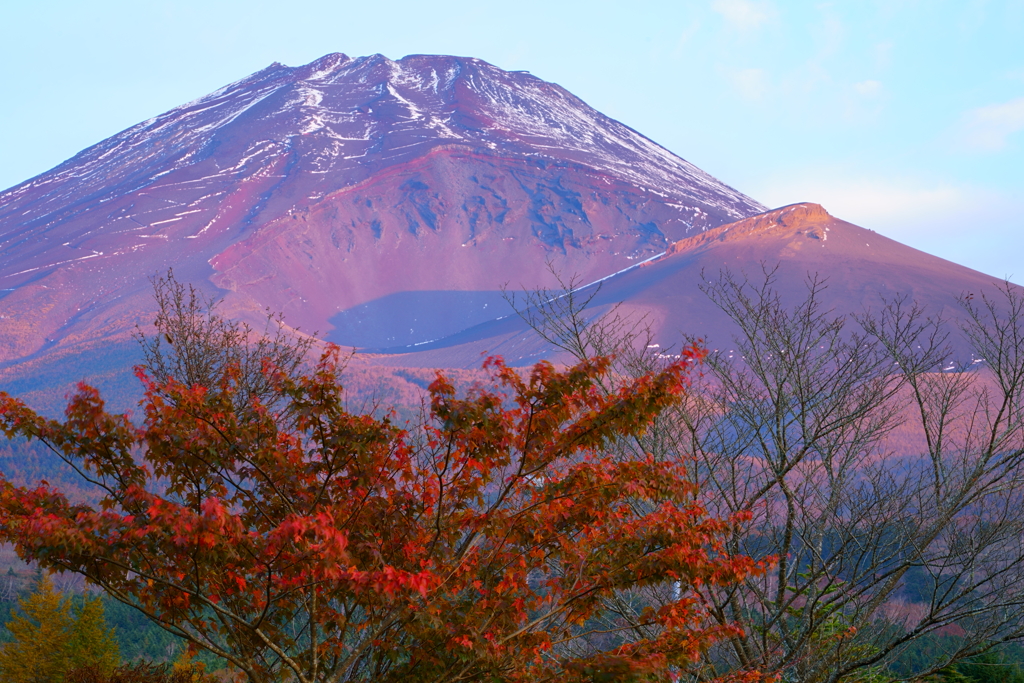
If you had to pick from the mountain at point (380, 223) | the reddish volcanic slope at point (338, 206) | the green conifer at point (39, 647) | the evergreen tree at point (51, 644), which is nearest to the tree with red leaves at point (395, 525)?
the green conifer at point (39, 647)

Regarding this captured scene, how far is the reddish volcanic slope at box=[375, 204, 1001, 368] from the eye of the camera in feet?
249

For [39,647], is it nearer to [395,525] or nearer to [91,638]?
[91,638]

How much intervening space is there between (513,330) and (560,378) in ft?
305

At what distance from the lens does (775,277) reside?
241 ft

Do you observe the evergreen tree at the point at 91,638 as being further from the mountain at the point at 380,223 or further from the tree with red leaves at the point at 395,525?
the mountain at the point at 380,223

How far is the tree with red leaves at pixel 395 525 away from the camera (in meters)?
4.30

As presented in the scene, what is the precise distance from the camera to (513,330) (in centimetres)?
9775

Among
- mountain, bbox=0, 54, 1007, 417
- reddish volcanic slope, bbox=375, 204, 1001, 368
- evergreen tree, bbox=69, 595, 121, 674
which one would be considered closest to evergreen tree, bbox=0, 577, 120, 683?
evergreen tree, bbox=69, 595, 121, 674

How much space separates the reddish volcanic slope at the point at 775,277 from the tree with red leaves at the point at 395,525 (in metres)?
66.0

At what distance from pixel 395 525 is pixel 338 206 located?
118 meters

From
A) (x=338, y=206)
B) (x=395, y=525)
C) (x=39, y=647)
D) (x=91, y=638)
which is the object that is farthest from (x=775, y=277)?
(x=395, y=525)

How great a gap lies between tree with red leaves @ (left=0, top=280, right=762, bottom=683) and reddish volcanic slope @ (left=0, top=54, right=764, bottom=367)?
312ft

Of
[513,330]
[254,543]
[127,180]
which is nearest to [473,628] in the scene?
[254,543]

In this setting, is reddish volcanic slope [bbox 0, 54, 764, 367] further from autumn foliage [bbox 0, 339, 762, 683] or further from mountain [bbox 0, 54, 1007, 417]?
autumn foliage [bbox 0, 339, 762, 683]
